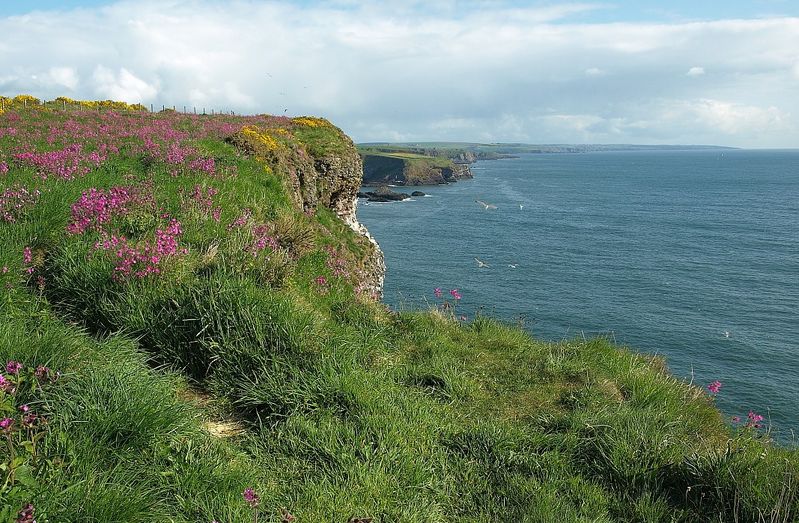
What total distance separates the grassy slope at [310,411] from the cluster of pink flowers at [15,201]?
0.54 ft

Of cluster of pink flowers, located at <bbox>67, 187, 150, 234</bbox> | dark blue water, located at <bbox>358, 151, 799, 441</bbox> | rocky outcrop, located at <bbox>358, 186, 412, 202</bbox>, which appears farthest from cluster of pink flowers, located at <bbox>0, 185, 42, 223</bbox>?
rocky outcrop, located at <bbox>358, 186, 412, 202</bbox>

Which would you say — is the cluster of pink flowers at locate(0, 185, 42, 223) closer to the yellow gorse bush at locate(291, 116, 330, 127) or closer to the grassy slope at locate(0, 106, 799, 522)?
the grassy slope at locate(0, 106, 799, 522)

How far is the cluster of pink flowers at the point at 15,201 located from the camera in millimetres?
8266

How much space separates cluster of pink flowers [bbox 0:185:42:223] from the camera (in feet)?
27.1

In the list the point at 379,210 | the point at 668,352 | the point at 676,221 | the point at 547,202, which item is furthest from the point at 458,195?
the point at 668,352

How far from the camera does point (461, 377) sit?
7.64m

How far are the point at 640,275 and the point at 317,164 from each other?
3839 cm

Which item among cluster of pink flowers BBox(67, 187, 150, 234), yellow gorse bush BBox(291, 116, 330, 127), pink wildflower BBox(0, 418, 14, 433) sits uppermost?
Answer: yellow gorse bush BBox(291, 116, 330, 127)

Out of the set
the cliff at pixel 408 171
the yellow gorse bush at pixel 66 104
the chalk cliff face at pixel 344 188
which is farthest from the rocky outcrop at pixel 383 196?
the chalk cliff face at pixel 344 188

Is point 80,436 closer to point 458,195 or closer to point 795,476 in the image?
point 795,476

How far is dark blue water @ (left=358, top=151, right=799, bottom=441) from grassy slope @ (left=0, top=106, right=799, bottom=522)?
3062mm

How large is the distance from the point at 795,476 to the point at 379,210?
305 ft

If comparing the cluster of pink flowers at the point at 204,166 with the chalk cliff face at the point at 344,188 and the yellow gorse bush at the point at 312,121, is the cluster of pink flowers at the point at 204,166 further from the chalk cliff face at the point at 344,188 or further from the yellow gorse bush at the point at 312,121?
the yellow gorse bush at the point at 312,121

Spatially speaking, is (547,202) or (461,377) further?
(547,202)
